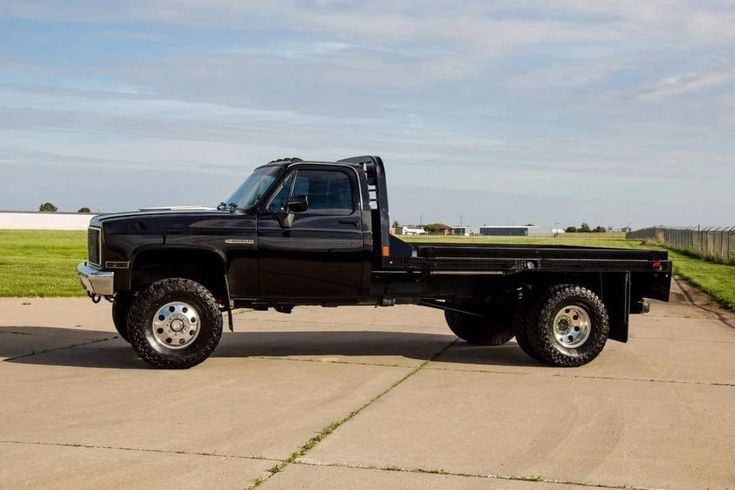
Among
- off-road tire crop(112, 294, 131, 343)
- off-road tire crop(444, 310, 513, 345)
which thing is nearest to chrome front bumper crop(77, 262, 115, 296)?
off-road tire crop(112, 294, 131, 343)

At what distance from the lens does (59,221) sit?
3967 inches

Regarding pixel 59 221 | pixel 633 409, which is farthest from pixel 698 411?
pixel 59 221

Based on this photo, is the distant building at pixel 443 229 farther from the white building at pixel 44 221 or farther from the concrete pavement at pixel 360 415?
the concrete pavement at pixel 360 415

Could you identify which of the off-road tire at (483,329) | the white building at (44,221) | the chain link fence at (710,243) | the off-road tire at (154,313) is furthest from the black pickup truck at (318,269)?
the white building at (44,221)

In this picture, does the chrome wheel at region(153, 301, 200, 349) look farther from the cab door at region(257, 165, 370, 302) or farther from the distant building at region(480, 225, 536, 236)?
the distant building at region(480, 225, 536, 236)

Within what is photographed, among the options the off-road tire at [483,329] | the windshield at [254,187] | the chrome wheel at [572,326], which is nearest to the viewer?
the windshield at [254,187]

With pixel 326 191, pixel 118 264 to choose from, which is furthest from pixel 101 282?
pixel 326 191

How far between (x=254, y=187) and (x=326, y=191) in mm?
794

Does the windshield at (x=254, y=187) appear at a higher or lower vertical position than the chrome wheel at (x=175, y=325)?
higher

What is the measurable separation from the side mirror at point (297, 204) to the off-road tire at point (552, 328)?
2708 mm

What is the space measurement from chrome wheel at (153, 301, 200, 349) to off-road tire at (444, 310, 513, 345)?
362cm

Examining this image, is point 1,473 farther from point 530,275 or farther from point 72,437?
point 530,275

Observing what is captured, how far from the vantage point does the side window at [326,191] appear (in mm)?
10805

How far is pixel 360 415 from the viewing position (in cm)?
801
